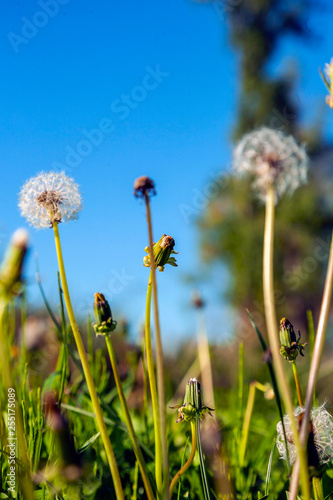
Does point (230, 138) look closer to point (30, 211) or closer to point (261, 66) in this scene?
point (261, 66)

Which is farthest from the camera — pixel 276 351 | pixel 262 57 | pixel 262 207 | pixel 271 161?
pixel 262 57

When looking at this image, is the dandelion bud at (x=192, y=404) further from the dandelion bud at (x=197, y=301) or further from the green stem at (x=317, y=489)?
the dandelion bud at (x=197, y=301)

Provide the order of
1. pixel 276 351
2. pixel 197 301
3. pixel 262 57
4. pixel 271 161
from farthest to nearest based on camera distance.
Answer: pixel 262 57, pixel 197 301, pixel 271 161, pixel 276 351

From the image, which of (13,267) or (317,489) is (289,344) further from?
(13,267)


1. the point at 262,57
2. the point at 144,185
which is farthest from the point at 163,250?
the point at 262,57

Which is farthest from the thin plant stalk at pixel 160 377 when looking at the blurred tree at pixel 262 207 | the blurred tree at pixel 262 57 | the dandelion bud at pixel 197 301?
the blurred tree at pixel 262 57

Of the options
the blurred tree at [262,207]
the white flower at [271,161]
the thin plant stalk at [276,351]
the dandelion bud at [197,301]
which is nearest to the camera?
the thin plant stalk at [276,351]

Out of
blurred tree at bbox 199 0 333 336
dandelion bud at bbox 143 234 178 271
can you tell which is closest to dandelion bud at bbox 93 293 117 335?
dandelion bud at bbox 143 234 178 271
